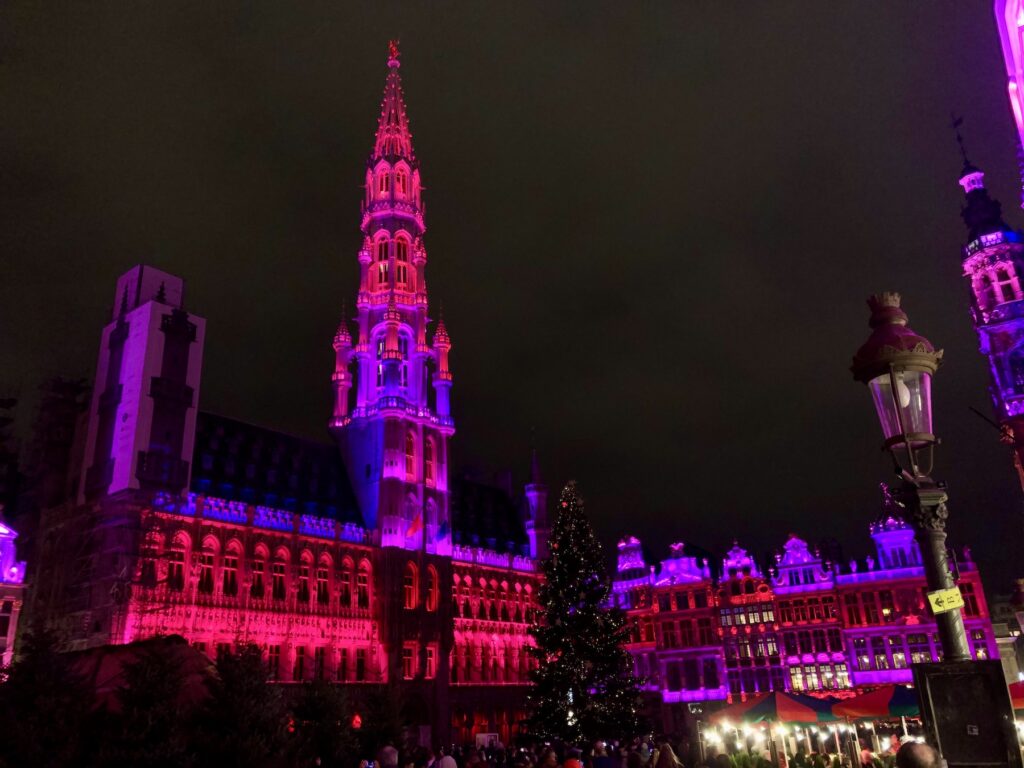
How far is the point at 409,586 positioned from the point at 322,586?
611 centimetres

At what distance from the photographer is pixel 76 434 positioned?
4609 cm

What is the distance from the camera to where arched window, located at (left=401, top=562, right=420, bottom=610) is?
162ft

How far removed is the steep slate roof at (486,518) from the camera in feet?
203

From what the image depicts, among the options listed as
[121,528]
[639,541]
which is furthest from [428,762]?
[639,541]

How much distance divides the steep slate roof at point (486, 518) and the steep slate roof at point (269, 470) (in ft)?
37.9

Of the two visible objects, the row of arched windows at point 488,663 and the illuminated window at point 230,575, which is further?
the row of arched windows at point 488,663

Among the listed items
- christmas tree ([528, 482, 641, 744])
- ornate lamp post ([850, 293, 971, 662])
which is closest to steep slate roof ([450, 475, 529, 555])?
christmas tree ([528, 482, 641, 744])

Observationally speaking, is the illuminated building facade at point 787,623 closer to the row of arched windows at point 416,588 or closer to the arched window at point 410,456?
the row of arched windows at point 416,588

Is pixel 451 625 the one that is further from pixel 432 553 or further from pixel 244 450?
pixel 244 450

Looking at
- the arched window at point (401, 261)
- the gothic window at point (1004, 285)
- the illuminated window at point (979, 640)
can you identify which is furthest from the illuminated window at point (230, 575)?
the gothic window at point (1004, 285)

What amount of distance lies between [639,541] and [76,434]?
45538 millimetres

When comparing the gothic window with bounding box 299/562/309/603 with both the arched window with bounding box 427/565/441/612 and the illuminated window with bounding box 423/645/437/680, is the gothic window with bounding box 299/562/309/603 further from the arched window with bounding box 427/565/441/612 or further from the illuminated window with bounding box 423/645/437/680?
the illuminated window with bounding box 423/645/437/680

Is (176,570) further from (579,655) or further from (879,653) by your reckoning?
(879,653)

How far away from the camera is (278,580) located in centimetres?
4425
